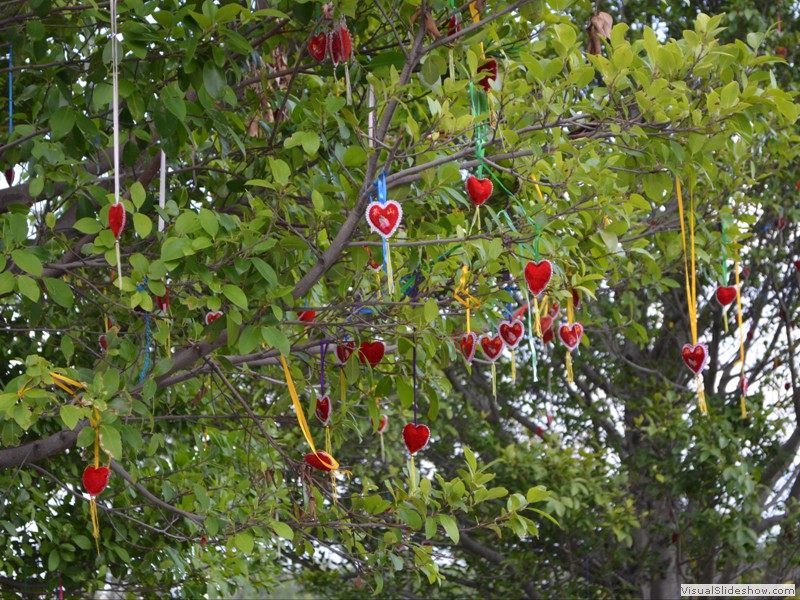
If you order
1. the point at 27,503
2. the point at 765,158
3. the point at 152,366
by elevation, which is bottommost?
the point at 27,503

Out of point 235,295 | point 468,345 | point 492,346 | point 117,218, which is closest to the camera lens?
point 117,218

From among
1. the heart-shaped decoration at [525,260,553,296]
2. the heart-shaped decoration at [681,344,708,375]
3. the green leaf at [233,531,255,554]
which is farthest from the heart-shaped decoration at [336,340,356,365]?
the heart-shaped decoration at [681,344,708,375]

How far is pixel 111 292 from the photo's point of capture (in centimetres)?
363

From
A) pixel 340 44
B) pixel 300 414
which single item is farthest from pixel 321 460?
pixel 340 44

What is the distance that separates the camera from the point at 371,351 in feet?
9.52

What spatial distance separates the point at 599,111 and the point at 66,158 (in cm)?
148

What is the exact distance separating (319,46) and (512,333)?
39.1 inches

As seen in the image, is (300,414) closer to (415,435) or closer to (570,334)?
(415,435)

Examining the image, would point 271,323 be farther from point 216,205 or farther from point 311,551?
point 311,551

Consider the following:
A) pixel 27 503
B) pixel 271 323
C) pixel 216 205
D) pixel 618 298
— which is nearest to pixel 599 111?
pixel 271 323

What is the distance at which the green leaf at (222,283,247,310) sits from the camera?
7.78 feet

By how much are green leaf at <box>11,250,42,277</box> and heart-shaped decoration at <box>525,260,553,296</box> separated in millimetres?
1179

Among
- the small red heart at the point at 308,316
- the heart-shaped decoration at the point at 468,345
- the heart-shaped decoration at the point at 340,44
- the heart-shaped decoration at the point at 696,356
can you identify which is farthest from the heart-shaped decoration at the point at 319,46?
the heart-shaped decoration at the point at 696,356

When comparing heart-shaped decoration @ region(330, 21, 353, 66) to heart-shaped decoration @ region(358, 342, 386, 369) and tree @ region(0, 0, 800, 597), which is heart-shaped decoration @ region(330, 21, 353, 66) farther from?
heart-shaped decoration @ region(358, 342, 386, 369)
